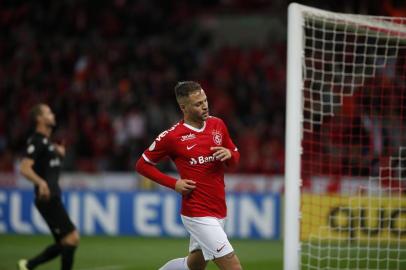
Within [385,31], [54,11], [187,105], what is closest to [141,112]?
[54,11]

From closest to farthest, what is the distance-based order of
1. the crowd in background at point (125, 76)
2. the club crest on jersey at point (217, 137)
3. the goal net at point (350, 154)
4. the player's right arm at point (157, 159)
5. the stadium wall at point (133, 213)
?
1. the player's right arm at point (157, 159)
2. the club crest on jersey at point (217, 137)
3. the goal net at point (350, 154)
4. the stadium wall at point (133, 213)
5. the crowd in background at point (125, 76)

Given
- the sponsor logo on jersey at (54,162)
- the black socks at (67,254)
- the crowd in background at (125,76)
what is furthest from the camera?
the crowd in background at (125,76)

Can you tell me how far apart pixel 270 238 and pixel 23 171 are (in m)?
7.21

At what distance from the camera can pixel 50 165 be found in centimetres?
1023

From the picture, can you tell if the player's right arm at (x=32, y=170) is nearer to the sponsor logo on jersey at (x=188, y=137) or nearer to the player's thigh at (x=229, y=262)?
the sponsor logo on jersey at (x=188, y=137)

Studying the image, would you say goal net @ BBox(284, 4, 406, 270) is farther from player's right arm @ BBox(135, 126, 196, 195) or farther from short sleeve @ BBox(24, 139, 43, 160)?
short sleeve @ BBox(24, 139, 43, 160)

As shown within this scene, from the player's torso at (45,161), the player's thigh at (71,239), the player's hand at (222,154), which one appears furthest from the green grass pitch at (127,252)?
the player's hand at (222,154)

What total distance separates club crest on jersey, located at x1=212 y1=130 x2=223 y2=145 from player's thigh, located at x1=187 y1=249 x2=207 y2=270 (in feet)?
3.30

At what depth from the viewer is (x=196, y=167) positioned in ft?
24.4

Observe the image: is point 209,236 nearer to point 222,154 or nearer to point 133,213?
point 222,154

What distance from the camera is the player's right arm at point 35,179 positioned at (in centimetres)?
988

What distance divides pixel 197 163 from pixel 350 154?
8.18 meters

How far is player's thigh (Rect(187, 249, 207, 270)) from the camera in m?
7.57

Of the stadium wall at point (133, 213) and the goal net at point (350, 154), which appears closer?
the goal net at point (350, 154)
